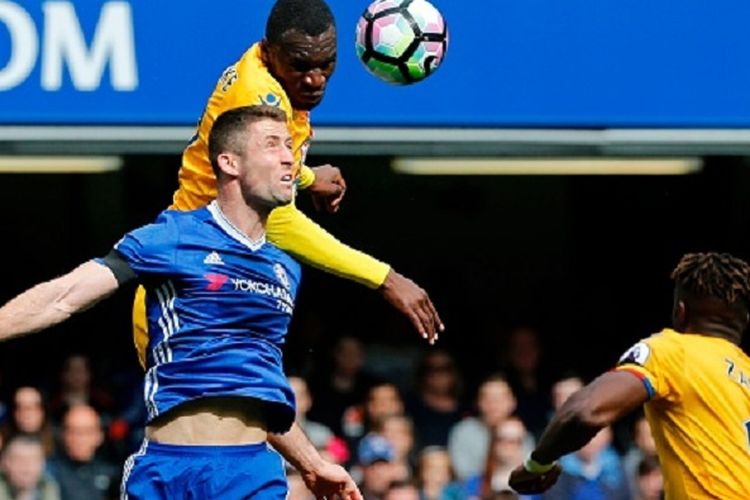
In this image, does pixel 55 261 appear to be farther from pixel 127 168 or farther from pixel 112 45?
pixel 112 45

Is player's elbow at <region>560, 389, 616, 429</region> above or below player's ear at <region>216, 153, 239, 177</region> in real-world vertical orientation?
below

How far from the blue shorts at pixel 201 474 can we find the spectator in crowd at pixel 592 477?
468 centimetres

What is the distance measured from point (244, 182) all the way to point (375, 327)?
6437 mm

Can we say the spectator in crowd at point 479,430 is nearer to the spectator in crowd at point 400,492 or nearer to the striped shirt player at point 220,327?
the spectator in crowd at point 400,492

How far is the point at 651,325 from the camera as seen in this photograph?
43.6 feet

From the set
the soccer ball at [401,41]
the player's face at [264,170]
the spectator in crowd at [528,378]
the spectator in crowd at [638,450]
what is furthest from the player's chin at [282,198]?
the spectator in crowd at [528,378]

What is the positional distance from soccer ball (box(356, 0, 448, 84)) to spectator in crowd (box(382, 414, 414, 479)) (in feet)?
10.9

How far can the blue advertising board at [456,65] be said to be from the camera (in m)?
11.1

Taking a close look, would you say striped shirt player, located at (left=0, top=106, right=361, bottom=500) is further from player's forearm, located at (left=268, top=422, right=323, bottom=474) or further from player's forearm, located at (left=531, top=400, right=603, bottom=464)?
player's forearm, located at (left=531, top=400, right=603, bottom=464)

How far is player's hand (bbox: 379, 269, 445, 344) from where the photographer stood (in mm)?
→ 6957

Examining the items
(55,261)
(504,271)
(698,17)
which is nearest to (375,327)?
(504,271)

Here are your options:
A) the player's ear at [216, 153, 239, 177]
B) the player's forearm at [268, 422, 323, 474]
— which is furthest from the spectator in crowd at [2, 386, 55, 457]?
the player's ear at [216, 153, 239, 177]

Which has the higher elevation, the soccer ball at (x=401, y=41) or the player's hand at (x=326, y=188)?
the soccer ball at (x=401, y=41)

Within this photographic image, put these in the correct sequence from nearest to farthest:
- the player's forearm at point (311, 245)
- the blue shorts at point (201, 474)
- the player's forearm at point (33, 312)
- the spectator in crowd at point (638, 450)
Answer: the player's forearm at point (33, 312) → the blue shorts at point (201, 474) → the player's forearm at point (311, 245) → the spectator in crowd at point (638, 450)
